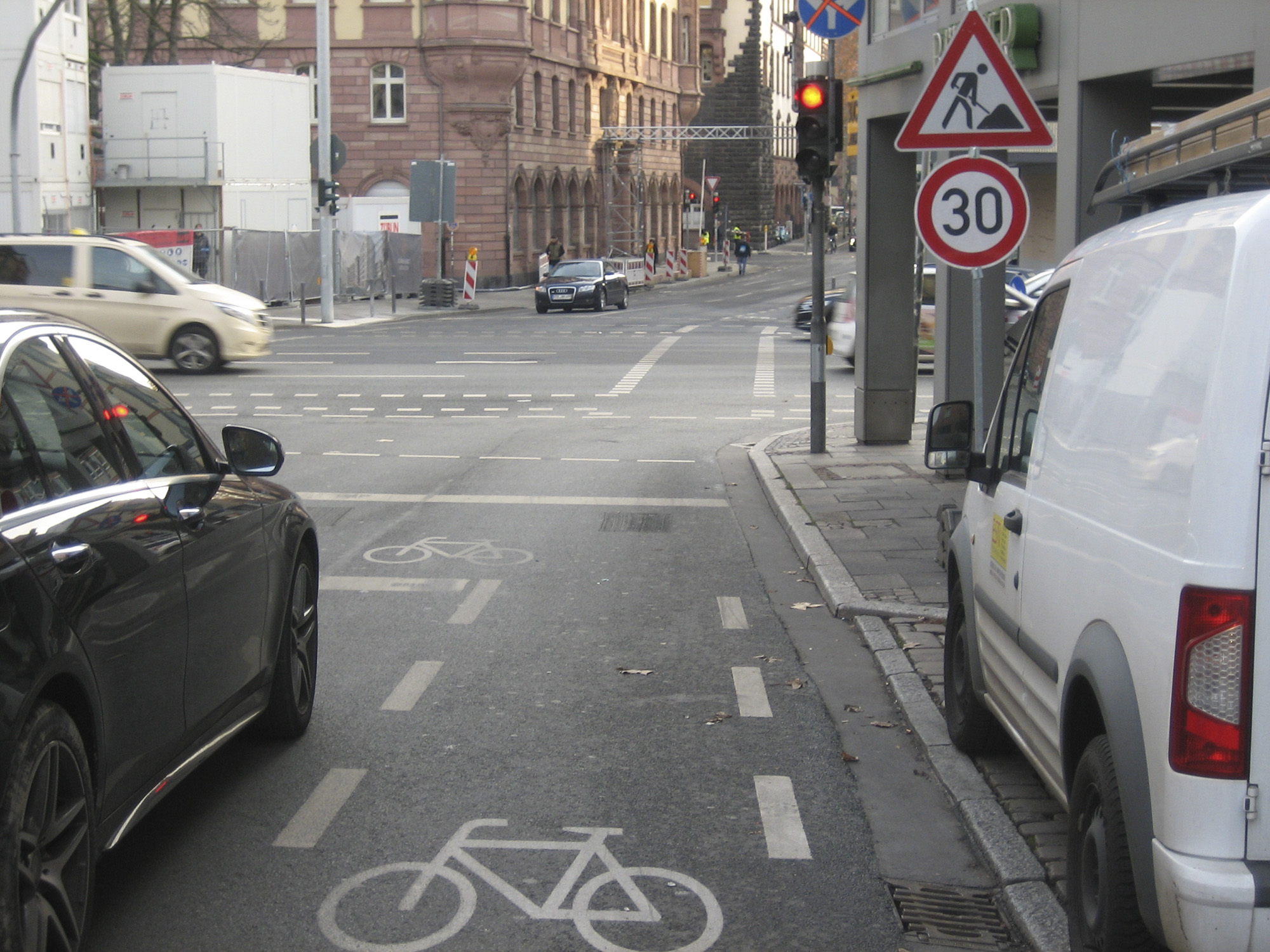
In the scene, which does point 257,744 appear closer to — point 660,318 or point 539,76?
point 660,318

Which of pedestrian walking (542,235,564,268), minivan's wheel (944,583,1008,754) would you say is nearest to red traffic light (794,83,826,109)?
minivan's wheel (944,583,1008,754)

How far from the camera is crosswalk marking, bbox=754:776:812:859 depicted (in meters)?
4.92

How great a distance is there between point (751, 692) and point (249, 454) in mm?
2481

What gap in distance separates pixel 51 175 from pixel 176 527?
38703 millimetres

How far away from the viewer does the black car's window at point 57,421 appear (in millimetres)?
3928

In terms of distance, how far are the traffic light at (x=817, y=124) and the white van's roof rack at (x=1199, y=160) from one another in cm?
859

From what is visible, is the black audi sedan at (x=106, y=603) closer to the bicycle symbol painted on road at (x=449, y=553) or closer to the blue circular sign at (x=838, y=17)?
the bicycle symbol painted on road at (x=449, y=553)

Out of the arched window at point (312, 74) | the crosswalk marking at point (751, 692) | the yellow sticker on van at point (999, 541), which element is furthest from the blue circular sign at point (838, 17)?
the arched window at point (312, 74)

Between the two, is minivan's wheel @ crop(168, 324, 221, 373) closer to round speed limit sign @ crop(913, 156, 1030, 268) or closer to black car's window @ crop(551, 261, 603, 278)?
round speed limit sign @ crop(913, 156, 1030, 268)

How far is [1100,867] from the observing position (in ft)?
11.8

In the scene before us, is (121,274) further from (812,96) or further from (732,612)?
(732,612)

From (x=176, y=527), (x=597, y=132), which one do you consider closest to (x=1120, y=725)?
(x=176, y=527)

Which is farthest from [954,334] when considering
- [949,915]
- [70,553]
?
[70,553]

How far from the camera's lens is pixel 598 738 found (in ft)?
20.0
